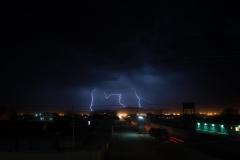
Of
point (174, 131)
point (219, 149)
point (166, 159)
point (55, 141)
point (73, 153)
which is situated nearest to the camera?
point (73, 153)

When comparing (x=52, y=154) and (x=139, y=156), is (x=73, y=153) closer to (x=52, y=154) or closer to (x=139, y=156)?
(x=52, y=154)

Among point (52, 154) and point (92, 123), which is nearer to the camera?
point (52, 154)

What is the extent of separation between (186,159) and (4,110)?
195 ft

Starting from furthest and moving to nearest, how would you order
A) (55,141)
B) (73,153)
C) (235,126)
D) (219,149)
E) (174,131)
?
(174,131)
(235,126)
(219,149)
(55,141)
(73,153)

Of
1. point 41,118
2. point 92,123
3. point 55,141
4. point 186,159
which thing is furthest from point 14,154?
point 41,118

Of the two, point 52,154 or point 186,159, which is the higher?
point 52,154

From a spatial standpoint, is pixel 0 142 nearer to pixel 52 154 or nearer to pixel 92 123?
pixel 52 154

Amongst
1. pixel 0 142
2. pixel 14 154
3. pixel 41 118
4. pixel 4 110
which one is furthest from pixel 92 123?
pixel 14 154

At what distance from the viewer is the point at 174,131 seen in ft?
153

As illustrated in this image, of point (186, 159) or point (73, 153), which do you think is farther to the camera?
point (186, 159)

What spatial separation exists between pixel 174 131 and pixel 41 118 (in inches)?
1543

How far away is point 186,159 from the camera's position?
69.5 feet

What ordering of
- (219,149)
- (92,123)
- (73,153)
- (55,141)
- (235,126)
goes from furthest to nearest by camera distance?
(92,123), (235,126), (219,149), (55,141), (73,153)

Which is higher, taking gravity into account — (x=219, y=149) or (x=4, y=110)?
(x=4, y=110)
